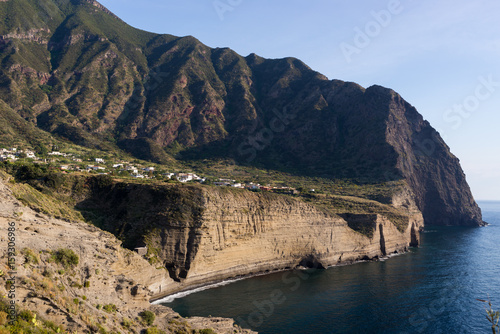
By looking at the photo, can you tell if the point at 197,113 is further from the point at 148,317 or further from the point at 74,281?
the point at 74,281

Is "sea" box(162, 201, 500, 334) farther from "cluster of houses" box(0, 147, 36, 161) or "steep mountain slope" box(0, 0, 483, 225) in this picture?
"steep mountain slope" box(0, 0, 483, 225)

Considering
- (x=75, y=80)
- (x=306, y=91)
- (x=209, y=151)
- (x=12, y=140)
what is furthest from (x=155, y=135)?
(x=306, y=91)

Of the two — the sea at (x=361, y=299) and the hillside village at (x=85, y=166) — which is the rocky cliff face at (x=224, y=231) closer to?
the sea at (x=361, y=299)

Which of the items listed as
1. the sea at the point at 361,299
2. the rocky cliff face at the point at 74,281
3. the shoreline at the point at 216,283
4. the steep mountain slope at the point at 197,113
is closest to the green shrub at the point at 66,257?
the rocky cliff face at the point at 74,281

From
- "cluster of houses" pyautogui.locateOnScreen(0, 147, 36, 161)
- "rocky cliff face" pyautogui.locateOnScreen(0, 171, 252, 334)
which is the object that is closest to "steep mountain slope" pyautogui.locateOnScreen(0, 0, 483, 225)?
"cluster of houses" pyautogui.locateOnScreen(0, 147, 36, 161)

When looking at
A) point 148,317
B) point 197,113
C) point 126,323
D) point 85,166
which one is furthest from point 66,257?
point 197,113

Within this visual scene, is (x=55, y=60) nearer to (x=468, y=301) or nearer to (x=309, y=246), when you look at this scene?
(x=309, y=246)
